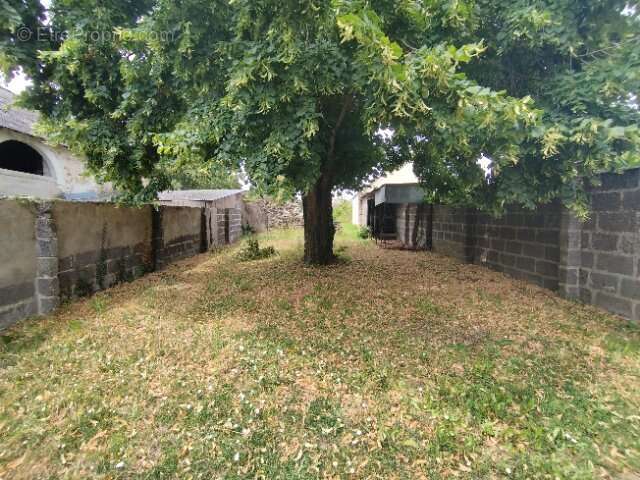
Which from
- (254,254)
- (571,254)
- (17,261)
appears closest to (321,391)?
(17,261)

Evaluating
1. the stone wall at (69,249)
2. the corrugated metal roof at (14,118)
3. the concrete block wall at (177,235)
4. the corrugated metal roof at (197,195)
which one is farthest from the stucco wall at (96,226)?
the corrugated metal roof at (197,195)

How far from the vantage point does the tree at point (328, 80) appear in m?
2.83

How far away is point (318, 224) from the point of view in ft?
22.5

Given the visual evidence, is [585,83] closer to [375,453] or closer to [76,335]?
[375,453]

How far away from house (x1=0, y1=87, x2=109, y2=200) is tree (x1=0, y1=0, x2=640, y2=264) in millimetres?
5663

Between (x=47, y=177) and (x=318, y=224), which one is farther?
(x=47, y=177)

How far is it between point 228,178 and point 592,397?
417 cm

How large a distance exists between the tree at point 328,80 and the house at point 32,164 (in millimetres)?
5663

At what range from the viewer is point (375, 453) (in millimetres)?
1932

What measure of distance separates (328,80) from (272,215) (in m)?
14.7

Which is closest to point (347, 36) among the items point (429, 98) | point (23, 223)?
point (429, 98)

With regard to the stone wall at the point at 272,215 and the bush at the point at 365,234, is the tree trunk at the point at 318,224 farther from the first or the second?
the stone wall at the point at 272,215

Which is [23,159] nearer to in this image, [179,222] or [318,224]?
[179,222]

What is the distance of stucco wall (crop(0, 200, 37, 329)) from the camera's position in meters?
3.50
